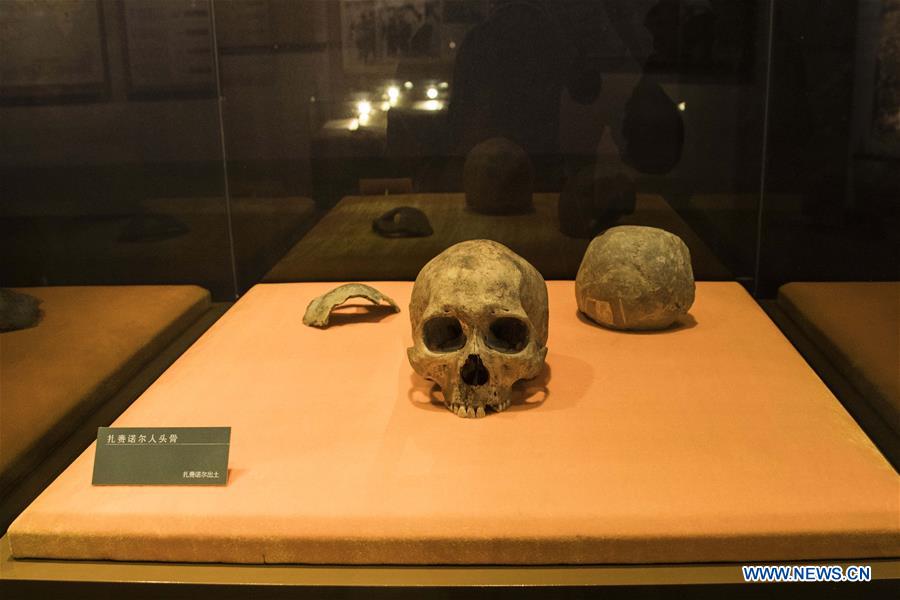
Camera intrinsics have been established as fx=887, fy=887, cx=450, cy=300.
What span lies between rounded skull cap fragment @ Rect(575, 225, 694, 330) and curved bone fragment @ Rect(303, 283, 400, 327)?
0.79 meters

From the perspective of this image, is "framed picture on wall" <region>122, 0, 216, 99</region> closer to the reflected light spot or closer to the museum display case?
the museum display case

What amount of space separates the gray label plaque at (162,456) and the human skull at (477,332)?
621 mm

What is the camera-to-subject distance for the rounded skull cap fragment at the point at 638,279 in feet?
9.97

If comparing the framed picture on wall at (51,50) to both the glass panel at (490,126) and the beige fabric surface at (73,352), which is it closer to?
the glass panel at (490,126)

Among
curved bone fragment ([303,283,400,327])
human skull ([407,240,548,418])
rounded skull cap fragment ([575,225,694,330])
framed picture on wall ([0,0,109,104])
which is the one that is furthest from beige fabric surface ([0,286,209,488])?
rounded skull cap fragment ([575,225,694,330])

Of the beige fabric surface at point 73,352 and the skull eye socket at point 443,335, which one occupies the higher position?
the skull eye socket at point 443,335

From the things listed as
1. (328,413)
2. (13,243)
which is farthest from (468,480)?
(13,243)

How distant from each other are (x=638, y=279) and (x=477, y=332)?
82 centimetres

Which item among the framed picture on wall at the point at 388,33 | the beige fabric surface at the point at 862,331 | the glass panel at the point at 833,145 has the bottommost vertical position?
the beige fabric surface at the point at 862,331

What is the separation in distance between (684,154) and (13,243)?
2.55m

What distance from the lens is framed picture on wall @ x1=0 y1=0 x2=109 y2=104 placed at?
2.87m

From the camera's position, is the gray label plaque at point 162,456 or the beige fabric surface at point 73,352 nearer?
the gray label plaque at point 162,456

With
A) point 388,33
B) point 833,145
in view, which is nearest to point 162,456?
point 388,33

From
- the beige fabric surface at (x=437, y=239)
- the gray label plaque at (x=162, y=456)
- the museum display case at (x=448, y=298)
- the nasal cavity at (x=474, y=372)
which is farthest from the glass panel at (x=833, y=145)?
the gray label plaque at (x=162, y=456)
